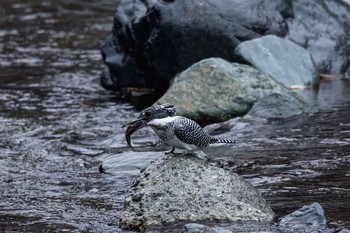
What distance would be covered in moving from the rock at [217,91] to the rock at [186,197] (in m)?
3.66

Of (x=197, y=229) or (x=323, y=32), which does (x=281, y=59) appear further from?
(x=197, y=229)

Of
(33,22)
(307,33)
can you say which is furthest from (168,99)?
(33,22)

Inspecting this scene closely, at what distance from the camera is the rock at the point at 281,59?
1180 cm

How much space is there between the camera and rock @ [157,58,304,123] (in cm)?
1047

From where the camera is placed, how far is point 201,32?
12.0 m

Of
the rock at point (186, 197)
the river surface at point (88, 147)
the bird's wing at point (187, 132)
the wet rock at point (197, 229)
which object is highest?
the bird's wing at point (187, 132)

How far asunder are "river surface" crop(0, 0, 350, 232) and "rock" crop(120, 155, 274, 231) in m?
0.23

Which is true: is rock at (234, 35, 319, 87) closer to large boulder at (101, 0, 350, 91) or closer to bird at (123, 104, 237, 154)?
large boulder at (101, 0, 350, 91)

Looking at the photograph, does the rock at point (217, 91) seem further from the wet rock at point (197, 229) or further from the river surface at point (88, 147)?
the wet rock at point (197, 229)

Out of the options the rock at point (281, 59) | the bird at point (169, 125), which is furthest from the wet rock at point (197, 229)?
the rock at point (281, 59)

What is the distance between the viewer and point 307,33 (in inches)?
507

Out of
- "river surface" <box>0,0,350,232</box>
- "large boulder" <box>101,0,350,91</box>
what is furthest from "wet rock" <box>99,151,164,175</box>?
"large boulder" <box>101,0,350,91</box>

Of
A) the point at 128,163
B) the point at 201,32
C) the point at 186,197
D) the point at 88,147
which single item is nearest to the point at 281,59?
the point at 201,32

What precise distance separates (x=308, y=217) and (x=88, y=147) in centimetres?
371
